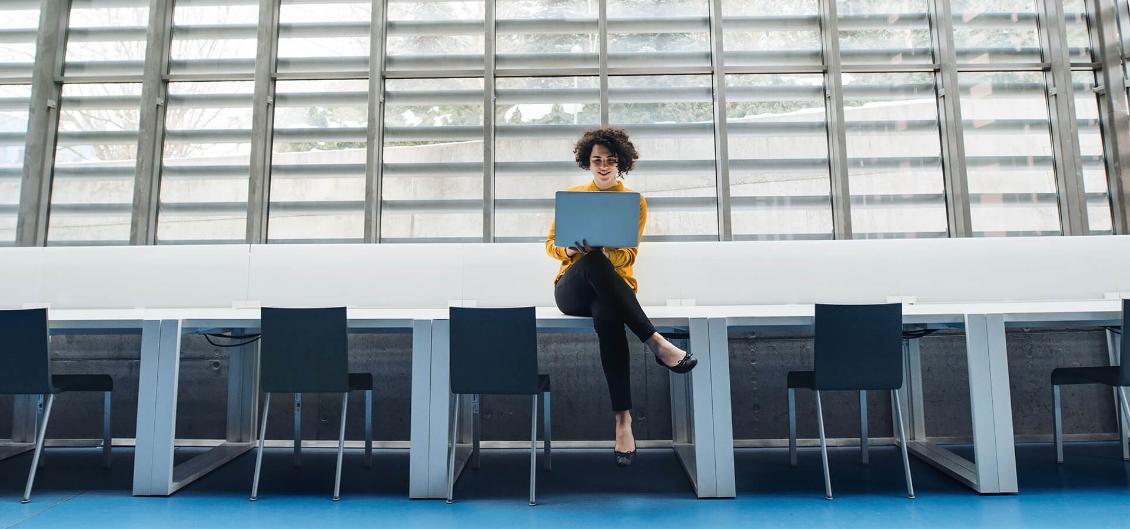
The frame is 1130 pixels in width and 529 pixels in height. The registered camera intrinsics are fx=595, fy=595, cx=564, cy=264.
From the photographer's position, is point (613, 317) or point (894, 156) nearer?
point (613, 317)

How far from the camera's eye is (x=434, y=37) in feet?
15.3

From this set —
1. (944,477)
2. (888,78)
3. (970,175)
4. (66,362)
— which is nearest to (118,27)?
(66,362)

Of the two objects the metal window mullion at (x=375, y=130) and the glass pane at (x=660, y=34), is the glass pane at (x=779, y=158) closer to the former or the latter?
the glass pane at (x=660, y=34)

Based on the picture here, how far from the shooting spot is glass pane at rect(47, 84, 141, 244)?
458 cm

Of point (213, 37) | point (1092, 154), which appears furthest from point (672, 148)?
point (213, 37)

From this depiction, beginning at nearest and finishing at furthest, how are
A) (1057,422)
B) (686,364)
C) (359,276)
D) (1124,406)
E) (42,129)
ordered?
(686,364) → (1124,406) → (1057,422) → (359,276) → (42,129)

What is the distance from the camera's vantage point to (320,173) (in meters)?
4.55

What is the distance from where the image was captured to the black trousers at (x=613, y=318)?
2.45 m

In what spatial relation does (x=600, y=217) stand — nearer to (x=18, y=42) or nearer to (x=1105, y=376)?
(x=1105, y=376)

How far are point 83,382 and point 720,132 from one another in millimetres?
4123

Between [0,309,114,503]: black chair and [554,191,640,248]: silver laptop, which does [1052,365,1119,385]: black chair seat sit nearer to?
[554,191,640,248]: silver laptop

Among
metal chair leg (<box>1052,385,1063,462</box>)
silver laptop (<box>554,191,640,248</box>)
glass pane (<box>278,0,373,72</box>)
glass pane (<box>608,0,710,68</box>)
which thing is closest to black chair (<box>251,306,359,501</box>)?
silver laptop (<box>554,191,640,248</box>)

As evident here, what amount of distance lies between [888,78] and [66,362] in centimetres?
615

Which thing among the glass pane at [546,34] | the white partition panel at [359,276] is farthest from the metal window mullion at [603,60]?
the white partition panel at [359,276]
